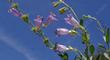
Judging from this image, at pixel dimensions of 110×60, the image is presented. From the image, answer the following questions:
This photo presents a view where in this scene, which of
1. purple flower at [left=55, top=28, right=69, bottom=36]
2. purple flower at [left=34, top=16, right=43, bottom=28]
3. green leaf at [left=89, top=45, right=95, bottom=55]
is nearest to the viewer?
green leaf at [left=89, top=45, right=95, bottom=55]

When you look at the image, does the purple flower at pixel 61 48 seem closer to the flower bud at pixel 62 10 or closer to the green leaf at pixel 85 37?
the green leaf at pixel 85 37

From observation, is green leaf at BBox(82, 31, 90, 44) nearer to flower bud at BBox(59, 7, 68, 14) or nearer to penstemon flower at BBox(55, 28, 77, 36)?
penstemon flower at BBox(55, 28, 77, 36)

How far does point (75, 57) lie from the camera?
1620 millimetres

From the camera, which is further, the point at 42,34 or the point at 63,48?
the point at 42,34

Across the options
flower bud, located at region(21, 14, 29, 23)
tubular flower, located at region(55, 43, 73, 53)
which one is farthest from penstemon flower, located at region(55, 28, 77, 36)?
flower bud, located at region(21, 14, 29, 23)

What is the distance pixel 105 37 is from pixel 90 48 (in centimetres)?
12

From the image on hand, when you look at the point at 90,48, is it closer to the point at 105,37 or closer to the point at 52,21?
the point at 105,37

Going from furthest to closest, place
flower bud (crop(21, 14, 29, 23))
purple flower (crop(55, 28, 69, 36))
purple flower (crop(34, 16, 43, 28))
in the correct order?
flower bud (crop(21, 14, 29, 23)), purple flower (crop(34, 16, 43, 28)), purple flower (crop(55, 28, 69, 36))

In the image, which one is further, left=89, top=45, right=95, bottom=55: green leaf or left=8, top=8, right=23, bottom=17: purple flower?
left=8, top=8, right=23, bottom=17: purple flower

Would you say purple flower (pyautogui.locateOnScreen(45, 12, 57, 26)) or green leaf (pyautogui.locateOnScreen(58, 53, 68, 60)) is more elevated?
purple flower (pyautogui.locateOnScreen(45, 12, 57, 26))

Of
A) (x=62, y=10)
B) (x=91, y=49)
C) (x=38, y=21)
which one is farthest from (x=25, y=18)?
(x=91, y=49)

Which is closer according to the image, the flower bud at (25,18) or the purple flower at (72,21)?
the purple flower at (72,21)

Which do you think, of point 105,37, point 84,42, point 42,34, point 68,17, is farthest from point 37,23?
point 105,37

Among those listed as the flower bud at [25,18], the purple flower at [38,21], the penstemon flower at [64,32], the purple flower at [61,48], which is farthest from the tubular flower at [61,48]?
the flower bud at [25,18]
